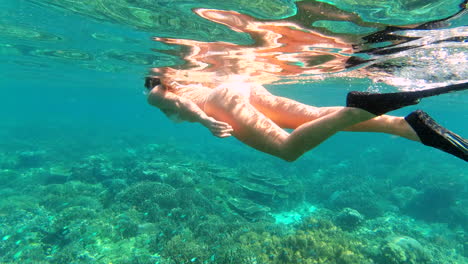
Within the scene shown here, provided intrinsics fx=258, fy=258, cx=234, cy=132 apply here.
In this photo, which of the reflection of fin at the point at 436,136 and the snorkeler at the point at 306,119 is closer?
the snorkeler at the point at 306,119

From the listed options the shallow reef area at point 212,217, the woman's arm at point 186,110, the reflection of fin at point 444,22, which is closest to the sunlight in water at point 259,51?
the reflection of fin at point 444,22

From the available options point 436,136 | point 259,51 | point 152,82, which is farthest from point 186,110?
point 259,51

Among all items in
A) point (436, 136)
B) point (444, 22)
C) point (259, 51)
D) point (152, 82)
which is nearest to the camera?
point (436, 136)

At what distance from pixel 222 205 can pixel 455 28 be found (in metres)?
10.5

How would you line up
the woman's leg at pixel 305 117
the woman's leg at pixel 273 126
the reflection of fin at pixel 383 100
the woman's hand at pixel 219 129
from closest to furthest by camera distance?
1. the reflection of fin at pixel 383 100
2. the woman's leg at pixel 273 126
3. the woman's leg at pixel 305 117
4. the woman's hand at pixel 219 129

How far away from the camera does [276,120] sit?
15.9 ft

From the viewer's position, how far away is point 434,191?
687 inches

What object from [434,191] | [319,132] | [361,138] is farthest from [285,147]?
[361,138]

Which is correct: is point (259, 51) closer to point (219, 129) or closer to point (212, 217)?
point (212, 217)

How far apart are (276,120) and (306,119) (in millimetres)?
835

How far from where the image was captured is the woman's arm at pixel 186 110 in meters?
3.53

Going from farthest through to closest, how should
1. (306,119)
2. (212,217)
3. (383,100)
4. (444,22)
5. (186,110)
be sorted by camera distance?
(212,217) < (444,22) < (186,110) < (306,119) < (383,100)

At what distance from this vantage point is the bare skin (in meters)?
2.90

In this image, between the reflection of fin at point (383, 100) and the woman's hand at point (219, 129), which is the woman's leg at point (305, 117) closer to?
the reflection of fin at point (383, 100)
